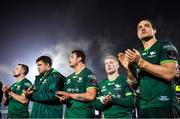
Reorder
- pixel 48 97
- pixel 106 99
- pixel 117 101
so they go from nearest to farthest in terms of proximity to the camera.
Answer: pixel 106 99
pixel 117 101
pixel 48 97

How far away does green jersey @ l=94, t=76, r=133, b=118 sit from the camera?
16.7ft

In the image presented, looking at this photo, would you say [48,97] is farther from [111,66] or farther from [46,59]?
[111,66]

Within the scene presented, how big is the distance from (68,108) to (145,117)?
227 centimetres

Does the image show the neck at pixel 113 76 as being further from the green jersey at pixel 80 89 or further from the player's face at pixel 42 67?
the player's face at pixel 42 67

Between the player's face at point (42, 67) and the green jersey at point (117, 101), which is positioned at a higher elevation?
the player's face at point (42, 67)

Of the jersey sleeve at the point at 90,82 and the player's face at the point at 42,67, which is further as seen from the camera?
the player's face at the point at 42,67

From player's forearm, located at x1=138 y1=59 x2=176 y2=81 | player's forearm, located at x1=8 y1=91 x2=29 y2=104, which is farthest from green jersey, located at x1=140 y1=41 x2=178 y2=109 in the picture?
player's forearm, located at x1=8 y1=91 x2=29 y2=104

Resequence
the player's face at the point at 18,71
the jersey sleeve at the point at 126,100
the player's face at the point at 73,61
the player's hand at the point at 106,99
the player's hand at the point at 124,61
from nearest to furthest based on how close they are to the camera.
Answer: the player's hand at the point at 124,61, the player's hand at the point at 106,99, the jersey sleeve at the point at 126,100, the player's face at the point at 73,61, the player's face at the point at 18,71

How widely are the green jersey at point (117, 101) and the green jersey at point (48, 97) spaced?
87 cm

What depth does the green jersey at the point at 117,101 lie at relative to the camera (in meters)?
5.10

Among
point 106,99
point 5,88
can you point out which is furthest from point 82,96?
point 5,88

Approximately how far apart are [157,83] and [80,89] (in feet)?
7.25

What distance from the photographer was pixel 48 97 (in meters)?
Result: 5.44

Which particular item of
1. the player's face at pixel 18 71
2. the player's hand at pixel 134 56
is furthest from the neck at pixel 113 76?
the player's face at pixel 18 71
